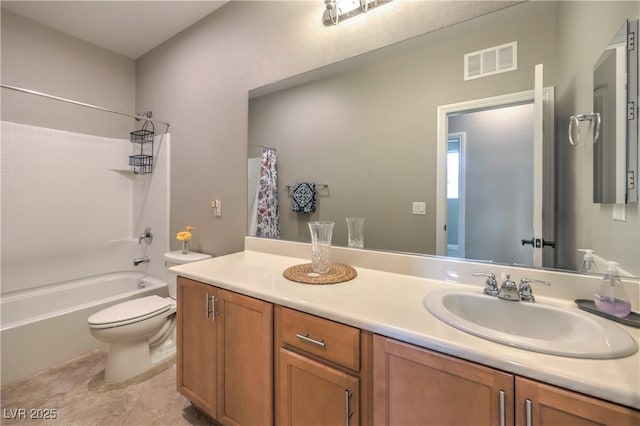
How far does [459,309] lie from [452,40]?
1179 mm

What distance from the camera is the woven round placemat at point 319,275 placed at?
3.91 ft

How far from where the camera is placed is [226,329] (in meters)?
1.21

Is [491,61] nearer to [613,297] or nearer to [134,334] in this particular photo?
[613,297]

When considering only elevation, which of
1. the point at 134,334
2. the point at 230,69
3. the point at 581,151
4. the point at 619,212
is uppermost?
the point at 230,69

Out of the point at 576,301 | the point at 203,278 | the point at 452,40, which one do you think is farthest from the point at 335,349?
the point at 452,40

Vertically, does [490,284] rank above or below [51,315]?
above

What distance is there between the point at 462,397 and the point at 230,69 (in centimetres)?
234

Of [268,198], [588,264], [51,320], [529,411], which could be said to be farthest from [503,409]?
[51,320]

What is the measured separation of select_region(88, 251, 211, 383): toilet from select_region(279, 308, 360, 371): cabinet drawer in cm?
122

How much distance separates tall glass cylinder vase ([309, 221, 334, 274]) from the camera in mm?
1341

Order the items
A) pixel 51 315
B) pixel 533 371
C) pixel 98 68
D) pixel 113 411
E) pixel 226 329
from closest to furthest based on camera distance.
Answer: pixel 533 371 → pixel 226 329 → pixel 113 411 → pixel 51 315 → pixel 98 68

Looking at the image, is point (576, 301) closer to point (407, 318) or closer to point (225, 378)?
point (407, 318)

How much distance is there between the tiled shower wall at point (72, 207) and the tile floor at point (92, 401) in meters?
0.96

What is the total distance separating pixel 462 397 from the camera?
2.25ft
